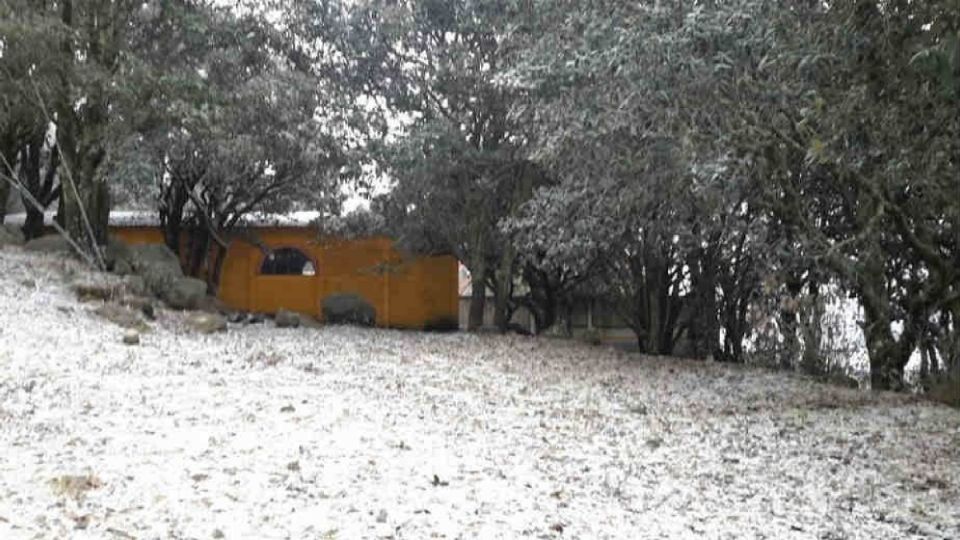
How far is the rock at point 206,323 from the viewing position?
12.6 m

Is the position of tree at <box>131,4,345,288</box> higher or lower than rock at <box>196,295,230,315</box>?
higher

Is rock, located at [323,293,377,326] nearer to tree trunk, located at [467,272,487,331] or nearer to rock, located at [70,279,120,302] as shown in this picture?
tree trunk, located at [467,272,487,331]

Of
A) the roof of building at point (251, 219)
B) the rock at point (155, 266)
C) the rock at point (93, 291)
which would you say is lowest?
the rock at point (93, 291)

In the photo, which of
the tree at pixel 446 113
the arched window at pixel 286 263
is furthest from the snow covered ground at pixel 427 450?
the arched window at pixel 286 263

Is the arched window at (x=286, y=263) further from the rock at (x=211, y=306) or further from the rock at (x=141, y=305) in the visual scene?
the rock at (x=141, y=305)

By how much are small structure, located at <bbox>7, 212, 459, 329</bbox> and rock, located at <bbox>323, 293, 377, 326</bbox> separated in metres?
1.07

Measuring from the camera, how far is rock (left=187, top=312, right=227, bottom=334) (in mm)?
12633

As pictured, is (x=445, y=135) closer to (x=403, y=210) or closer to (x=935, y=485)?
(x=403, y=210)

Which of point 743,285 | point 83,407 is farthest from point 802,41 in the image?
point 743,285

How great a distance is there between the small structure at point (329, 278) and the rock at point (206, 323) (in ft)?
19.2

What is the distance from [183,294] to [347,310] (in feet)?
13.2

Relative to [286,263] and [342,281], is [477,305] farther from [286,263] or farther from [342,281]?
[286,263]

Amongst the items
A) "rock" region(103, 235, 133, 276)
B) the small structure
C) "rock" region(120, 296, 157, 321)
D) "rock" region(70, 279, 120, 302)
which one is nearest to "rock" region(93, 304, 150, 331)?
"rock" region(120, 296, 157, 321)

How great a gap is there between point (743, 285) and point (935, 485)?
332 inches
